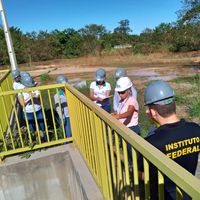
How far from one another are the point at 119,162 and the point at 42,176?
8.41 ft

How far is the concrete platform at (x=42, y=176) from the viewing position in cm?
435

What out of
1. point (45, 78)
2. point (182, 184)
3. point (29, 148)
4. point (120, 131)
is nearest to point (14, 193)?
point (29, 148)

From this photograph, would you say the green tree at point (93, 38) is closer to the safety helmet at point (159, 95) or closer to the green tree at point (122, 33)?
the green tree at point (122, 33)

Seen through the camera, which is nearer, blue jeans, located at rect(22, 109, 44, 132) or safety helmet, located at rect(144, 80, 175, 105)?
safety helmet, located at rect(144, 80, 175, 105)

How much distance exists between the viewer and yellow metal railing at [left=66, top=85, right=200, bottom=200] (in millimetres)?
1235

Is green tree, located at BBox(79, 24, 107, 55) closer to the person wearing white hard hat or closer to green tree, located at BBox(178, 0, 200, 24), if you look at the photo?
green tree, located at BBox(178, 0, 200, 24)

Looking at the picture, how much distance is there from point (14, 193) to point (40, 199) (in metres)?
0.41

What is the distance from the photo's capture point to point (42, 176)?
450cm

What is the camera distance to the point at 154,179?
1928 mm

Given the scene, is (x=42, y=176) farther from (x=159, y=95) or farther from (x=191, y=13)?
(x=191, y=13)

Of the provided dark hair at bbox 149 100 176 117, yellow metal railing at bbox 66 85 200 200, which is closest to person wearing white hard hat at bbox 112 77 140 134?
yellow metal railing at bbox 66 85 200 200

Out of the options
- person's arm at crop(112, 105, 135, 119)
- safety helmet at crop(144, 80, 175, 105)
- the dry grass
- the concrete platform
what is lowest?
the dry grass

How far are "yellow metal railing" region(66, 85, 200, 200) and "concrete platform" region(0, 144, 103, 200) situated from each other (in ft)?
1.29

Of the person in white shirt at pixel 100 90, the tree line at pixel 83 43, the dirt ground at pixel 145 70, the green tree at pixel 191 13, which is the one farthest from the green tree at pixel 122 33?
the person in white shirt at pixel 100 90
